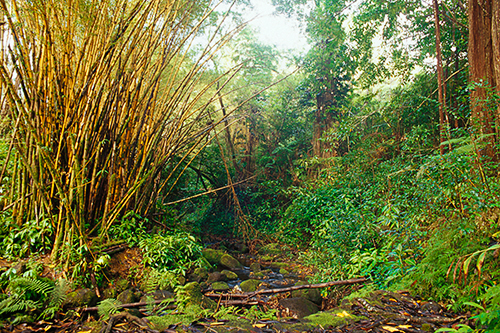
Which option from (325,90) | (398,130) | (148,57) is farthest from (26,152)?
(325,90)

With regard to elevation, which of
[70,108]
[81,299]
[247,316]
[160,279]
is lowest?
[247,316]

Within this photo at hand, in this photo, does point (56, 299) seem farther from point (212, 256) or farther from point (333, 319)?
point (212, 256)

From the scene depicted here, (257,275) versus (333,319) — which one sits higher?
(333,319)

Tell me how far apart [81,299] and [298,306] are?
1.48 m

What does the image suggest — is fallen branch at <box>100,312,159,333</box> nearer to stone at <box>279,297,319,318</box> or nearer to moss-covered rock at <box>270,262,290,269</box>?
stone at <box>279,297,319,318</box>

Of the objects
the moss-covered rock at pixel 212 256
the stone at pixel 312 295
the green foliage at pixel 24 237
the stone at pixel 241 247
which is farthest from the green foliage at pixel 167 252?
the stone at pixel 241 247

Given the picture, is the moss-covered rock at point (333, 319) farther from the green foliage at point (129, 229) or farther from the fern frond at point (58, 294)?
the green foliage at point (129, 229)

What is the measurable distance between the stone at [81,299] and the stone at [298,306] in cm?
129

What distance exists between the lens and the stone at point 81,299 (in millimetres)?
1589

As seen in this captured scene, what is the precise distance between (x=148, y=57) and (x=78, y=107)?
63 cm

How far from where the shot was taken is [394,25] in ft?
15.9

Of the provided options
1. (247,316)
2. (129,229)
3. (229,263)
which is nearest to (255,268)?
(229,263)

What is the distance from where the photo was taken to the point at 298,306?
216 centimetres

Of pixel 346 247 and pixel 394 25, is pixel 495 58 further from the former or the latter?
pixel 394 25
